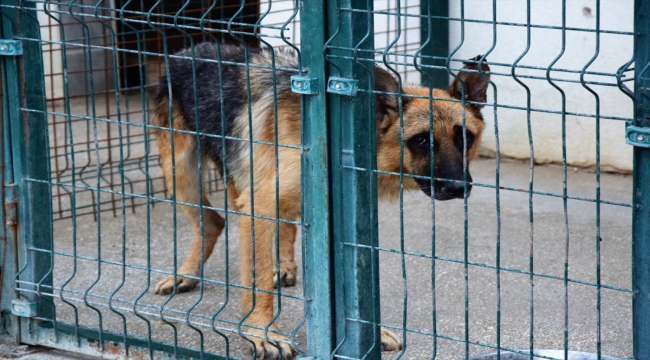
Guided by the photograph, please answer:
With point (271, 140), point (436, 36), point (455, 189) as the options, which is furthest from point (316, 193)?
point (436, 36)

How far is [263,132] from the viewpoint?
4.16m

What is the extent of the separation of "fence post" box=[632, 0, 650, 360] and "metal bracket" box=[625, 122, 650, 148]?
0.03 metres

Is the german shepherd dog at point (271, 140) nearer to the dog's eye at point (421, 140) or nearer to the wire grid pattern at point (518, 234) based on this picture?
the dog's eye at point (421, 140)

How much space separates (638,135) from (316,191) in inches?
46.0

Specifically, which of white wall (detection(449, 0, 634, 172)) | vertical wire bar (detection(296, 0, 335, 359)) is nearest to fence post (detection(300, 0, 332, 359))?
vertical wire bar (detection(296, 0, 335, 359))

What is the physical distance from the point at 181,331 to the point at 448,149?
5.23 feet

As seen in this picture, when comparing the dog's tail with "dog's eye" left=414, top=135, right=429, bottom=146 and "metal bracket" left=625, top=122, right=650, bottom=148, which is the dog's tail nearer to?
"dog's eye" left=414, top=135, right=429, bottom=146

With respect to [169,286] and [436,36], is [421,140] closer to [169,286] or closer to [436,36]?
[169,286]

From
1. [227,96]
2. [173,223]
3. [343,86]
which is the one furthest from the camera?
[227,96]

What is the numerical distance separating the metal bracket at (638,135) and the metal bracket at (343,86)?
94 centimetres

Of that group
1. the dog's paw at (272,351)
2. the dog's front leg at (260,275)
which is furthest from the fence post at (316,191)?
the dog's front leg at (260,275)

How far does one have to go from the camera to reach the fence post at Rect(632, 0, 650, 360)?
2557 mm

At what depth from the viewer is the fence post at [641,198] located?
2557 millimetres

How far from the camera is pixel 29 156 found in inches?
151
